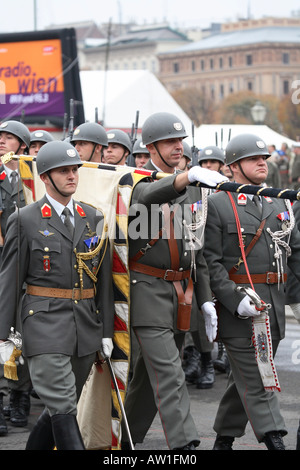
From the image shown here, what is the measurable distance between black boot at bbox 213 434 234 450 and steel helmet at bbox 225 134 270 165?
5.96 ft

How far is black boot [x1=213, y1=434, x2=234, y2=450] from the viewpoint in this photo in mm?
7168

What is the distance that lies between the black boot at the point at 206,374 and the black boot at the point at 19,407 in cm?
187

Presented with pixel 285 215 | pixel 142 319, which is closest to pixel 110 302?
pixel 142 319

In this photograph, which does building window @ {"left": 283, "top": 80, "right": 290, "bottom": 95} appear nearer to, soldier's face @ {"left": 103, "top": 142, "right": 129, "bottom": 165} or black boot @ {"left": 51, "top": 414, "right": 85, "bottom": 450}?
soldier's face @ {"left": 103, "top": 142, "right": 129, "bottom": 165}

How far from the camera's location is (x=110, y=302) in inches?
262

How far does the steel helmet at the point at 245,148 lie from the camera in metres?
7.12

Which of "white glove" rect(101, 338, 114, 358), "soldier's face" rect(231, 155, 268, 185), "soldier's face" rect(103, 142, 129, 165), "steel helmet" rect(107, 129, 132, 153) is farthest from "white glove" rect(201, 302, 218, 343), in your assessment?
"steel helmet" rect(107, 129, 132, 153)

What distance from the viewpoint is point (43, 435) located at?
635 centimetres

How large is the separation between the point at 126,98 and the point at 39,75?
4.14 meters

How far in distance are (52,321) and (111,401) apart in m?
0.91

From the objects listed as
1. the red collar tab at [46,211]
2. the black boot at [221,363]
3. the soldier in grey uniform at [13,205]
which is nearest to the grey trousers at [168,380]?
the red collar tab at [46,211]

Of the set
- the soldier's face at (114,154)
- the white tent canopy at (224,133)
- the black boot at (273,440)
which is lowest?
the white tent canopy at (224,133)

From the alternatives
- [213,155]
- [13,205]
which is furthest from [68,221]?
[213,155]

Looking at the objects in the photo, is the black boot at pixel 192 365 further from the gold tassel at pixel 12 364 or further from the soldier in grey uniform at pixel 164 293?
the gold tassel at pixel 12 364
